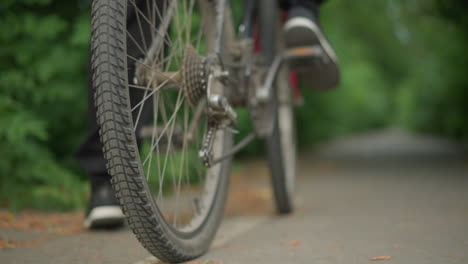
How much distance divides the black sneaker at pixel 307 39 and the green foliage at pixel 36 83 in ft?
4.29

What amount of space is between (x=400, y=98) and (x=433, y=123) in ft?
53.8

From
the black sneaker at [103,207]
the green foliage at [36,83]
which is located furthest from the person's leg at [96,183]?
the green foliage at [36,83]

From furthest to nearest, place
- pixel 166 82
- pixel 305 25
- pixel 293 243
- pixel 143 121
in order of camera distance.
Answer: pixel 305 25 → pixel 143 121 → pixel 293 243 → pixel 166 82

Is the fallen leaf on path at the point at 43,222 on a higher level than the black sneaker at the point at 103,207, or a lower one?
lower

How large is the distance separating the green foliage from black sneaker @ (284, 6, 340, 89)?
4.29ft

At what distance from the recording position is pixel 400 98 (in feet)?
114

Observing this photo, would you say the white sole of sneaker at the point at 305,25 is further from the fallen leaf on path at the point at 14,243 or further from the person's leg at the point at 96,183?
the fallen leaf on path at the point at 14,243

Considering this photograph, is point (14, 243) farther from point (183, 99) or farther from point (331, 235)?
point (331, 235)

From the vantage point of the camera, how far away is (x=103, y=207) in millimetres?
2549

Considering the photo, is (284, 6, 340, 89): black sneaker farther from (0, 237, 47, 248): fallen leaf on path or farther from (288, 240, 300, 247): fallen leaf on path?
(0, 237, 47, 248): fallen leaf on path

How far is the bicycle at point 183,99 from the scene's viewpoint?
165 cm

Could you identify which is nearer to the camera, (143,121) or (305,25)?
(143,121)

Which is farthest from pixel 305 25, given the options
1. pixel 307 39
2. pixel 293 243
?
pixel 293 243

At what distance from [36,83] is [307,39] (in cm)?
172
